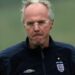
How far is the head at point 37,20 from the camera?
2.42m

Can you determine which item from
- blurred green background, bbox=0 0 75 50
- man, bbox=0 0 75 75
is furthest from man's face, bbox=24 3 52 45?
blurred green background, bbox=0 0 75 50

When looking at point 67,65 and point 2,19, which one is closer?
point 67,65

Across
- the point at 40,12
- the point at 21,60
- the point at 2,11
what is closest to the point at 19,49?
the point at 21,60

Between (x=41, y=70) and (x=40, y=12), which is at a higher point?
(x=40, y=12)

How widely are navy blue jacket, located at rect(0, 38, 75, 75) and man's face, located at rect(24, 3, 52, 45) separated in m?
0.08

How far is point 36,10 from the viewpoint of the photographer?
8.10 feet

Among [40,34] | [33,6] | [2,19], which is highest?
[33,6]

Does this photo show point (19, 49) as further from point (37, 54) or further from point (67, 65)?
point (67, 65)

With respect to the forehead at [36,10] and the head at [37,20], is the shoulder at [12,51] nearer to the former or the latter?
the head at [37,20]

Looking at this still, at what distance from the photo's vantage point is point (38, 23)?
2420 mm

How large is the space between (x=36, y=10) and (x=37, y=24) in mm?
107

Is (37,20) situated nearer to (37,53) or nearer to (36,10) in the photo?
(36,10)

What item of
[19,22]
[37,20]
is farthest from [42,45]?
[19,22]

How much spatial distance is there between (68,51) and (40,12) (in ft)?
1.06
